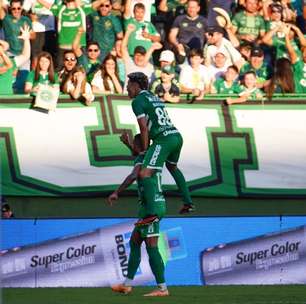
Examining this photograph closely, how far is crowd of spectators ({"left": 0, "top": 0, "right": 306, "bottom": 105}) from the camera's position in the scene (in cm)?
1474

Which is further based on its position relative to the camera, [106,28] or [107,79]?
[106,28]

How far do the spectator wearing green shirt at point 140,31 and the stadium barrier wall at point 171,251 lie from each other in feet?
15.2

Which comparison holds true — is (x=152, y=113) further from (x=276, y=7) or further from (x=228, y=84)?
(x=276, y=7)

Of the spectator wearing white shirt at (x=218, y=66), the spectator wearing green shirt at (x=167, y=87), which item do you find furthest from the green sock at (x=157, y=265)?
the spectator wearing white shirt at (x=218, y=66)

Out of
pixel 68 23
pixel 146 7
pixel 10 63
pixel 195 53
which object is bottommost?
pixel 195 53

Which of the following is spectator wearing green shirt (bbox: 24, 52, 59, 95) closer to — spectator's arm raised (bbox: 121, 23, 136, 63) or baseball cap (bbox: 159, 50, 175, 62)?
spectator's arm raised (bbox: 121, 23, 136, 63)

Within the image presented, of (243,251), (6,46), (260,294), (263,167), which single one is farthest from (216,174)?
(260,294)

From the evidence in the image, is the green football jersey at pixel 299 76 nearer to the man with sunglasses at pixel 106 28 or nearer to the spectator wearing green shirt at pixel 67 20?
the man with sunglasses at pixel 106 28

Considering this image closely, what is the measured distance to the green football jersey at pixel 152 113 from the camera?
9.45 metres

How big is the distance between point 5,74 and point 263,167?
4003 millimetres

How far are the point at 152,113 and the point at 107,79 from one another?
540cm

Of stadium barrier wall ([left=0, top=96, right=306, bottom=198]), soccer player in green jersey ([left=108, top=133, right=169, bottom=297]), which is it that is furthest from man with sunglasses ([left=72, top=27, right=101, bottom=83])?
soccer player in green jersey ([left=108, top=133, right=169, bottom=297])

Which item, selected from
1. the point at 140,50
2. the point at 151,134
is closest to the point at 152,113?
the point at 151,134

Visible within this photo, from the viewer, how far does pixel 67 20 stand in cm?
1559
